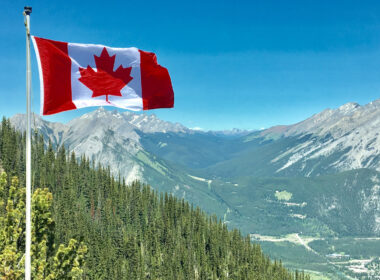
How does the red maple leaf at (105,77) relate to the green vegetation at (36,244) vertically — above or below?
above

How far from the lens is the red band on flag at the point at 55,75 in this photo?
2338 centimetres

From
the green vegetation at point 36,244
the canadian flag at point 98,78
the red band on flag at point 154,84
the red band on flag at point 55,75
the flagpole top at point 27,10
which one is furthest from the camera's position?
the green vegetation at point 36,244

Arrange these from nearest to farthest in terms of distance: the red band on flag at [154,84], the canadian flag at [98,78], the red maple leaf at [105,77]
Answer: the canadian flag at [98,78] → the red maple leaf at [105,77] → the red band on flag at [154,84]

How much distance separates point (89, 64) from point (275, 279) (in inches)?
7168

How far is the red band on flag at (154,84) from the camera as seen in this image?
29109 millimetres

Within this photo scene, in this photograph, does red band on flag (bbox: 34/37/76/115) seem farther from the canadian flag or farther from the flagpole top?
the flagpole top

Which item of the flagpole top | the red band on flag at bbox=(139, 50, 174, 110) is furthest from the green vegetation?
the flagpole top

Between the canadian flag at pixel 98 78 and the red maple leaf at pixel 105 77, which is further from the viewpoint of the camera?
the red maple leaf at pixel 105 77

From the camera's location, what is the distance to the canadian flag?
78.2ft

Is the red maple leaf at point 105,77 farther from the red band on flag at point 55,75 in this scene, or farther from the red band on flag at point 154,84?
the red band on flag at point 154,84

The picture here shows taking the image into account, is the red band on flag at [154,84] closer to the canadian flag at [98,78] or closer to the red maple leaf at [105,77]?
the canadian flag at [98,78]

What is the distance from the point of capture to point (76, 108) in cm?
2512

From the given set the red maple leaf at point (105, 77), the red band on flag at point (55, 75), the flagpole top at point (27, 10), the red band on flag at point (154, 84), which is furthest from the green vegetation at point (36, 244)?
the flagpole top at point (27, 10)

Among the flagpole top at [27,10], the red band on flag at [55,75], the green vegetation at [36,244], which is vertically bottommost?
the green vegetation at [36,244]
